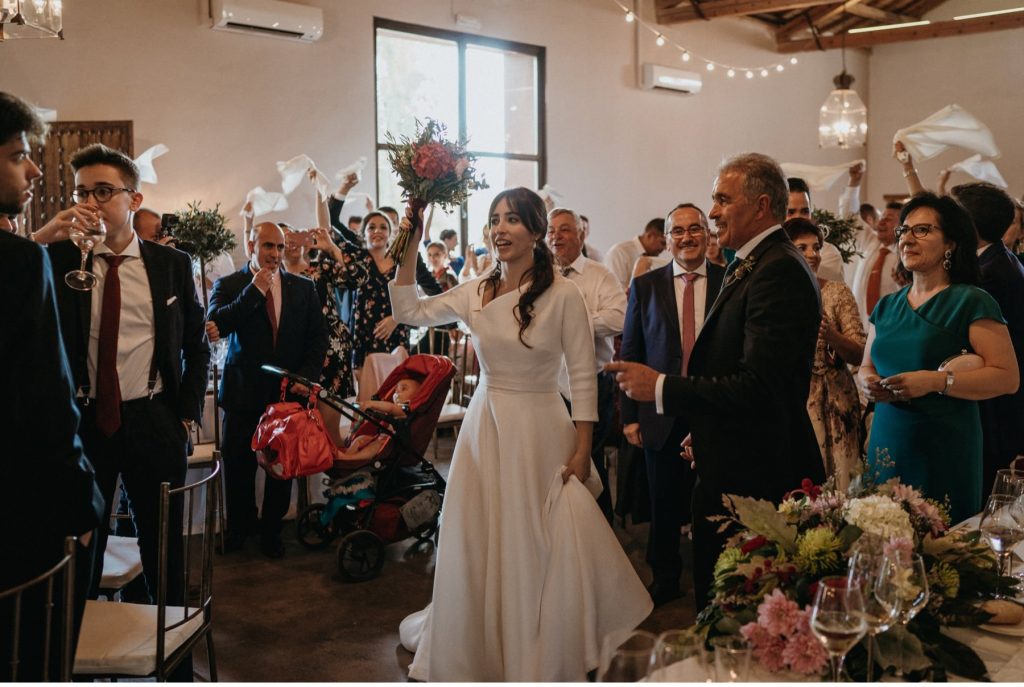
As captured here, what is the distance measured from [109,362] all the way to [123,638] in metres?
0.94

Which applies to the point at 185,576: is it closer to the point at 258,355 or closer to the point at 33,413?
the point at 33,413

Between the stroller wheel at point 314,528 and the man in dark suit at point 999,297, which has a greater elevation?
the man in dark suit at point 999,297

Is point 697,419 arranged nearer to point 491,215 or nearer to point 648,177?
point 491,215

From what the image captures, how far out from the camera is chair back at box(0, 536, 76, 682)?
1711mm

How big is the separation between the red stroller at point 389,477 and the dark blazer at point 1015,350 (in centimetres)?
247

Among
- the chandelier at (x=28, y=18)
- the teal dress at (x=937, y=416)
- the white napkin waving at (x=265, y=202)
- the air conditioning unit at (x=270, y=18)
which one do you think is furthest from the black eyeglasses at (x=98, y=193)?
the air conditioning unit at (x=270, y=18)

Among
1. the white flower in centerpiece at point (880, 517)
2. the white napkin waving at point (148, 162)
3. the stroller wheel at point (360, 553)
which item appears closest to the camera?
the white flower in centerpiece at point (880, 517)

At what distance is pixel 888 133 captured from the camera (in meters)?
15.7

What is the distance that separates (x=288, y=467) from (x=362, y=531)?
477mm

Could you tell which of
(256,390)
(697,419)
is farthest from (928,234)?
(256,390)

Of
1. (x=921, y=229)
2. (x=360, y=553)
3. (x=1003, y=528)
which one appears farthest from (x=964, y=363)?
(x=360, y=553)

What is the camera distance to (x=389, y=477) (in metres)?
4.74

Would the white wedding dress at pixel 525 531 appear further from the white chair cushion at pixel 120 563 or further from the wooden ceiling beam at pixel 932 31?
the wooden ceiling beam at pixel 932 31

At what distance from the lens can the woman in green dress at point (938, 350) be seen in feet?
9.09
